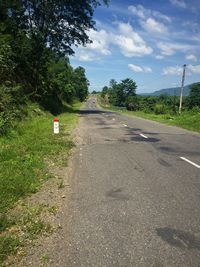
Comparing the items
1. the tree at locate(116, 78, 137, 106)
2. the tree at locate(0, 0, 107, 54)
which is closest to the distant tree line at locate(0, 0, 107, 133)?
the tree at locate(0, 0, 107, 54)

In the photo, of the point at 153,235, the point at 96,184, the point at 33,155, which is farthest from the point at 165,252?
the point at 33,155

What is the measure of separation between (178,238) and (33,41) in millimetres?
26030

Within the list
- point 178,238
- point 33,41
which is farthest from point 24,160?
point 33,41

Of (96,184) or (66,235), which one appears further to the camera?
(96,184)

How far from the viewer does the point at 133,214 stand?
5.79 m

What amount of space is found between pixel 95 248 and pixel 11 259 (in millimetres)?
1152

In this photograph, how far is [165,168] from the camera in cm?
944

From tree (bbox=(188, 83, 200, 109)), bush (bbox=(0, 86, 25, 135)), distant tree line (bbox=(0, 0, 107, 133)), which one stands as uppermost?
distant tree line (bbox=(0, 0, 107, 133))

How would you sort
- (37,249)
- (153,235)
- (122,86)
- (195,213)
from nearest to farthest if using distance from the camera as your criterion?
(37,249) → (153,235) → (195,213) → (122,86)

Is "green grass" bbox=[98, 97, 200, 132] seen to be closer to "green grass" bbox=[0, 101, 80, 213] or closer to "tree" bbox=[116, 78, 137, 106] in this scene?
"green grass" bbox=[0, 101, 80, 213]

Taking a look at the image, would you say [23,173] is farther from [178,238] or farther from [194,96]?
[194,96]

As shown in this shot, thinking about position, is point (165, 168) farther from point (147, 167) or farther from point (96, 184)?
point (96, 184)

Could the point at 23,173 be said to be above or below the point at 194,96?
above

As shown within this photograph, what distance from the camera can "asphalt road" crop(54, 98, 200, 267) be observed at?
4.37 meters
